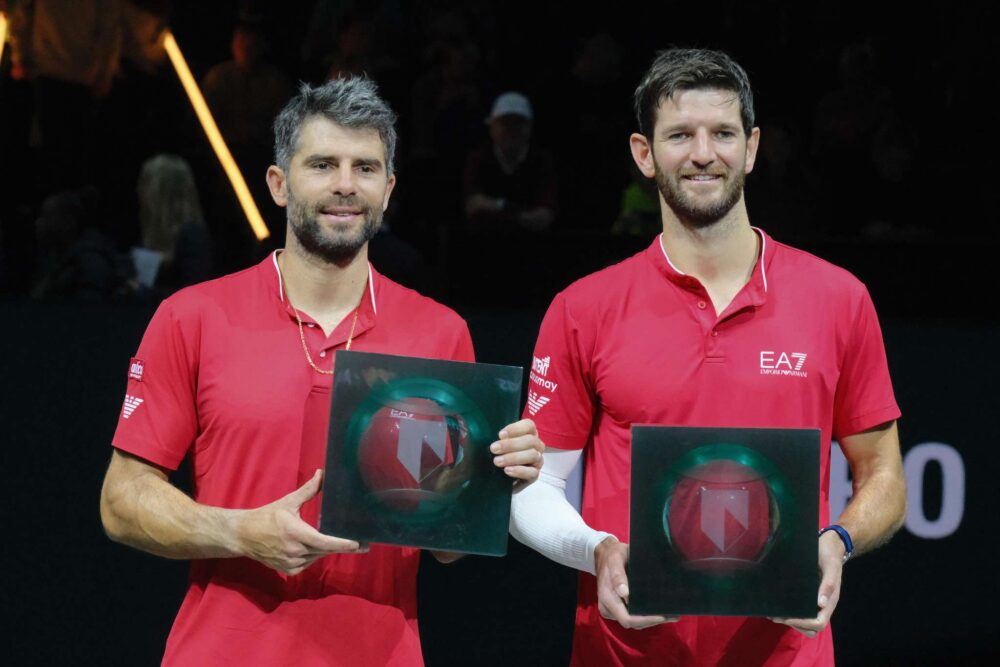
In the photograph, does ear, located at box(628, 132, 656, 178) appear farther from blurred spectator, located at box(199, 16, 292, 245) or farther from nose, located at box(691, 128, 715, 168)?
blurred spectator, located at box(199, 16, 292, 245)

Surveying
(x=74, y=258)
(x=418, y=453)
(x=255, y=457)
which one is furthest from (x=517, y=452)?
(x=74, y=258)

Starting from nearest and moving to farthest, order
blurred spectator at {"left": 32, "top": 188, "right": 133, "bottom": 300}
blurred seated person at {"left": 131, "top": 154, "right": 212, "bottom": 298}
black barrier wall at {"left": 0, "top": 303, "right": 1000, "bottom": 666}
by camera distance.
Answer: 1. black barrier wall at {"left": 0, "top": 303, "right": 1000, "bottom": 666}
2. blurred spectator at {"left": 32, "top": 188, "right": 133, "bottom": 300}
3. blurred seated person at {"left": 131, "top": 154, "right": 212, "bottom": 298}

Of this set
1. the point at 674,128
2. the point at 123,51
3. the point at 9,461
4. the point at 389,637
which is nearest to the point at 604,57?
the point at 123,51

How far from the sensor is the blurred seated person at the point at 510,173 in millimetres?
6277

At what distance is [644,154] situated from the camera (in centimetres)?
323

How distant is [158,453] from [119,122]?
438 cm

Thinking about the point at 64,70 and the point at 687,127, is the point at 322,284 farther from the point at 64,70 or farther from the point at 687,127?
the point at 64,70

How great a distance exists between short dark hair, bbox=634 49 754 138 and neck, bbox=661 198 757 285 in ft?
0.63

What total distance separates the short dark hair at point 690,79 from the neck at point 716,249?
19 centimetres

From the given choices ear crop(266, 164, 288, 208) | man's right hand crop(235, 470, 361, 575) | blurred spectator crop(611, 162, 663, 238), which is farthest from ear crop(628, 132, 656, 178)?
blurred spectator crop(611, 162, 663, 238)

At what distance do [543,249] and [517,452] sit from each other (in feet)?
9.07

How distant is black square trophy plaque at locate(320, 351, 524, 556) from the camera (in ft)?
9.12

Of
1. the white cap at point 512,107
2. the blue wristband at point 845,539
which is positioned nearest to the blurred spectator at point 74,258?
the white cap at point 512,107

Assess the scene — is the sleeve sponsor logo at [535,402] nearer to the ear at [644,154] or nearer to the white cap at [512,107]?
the ear at [644,154]
